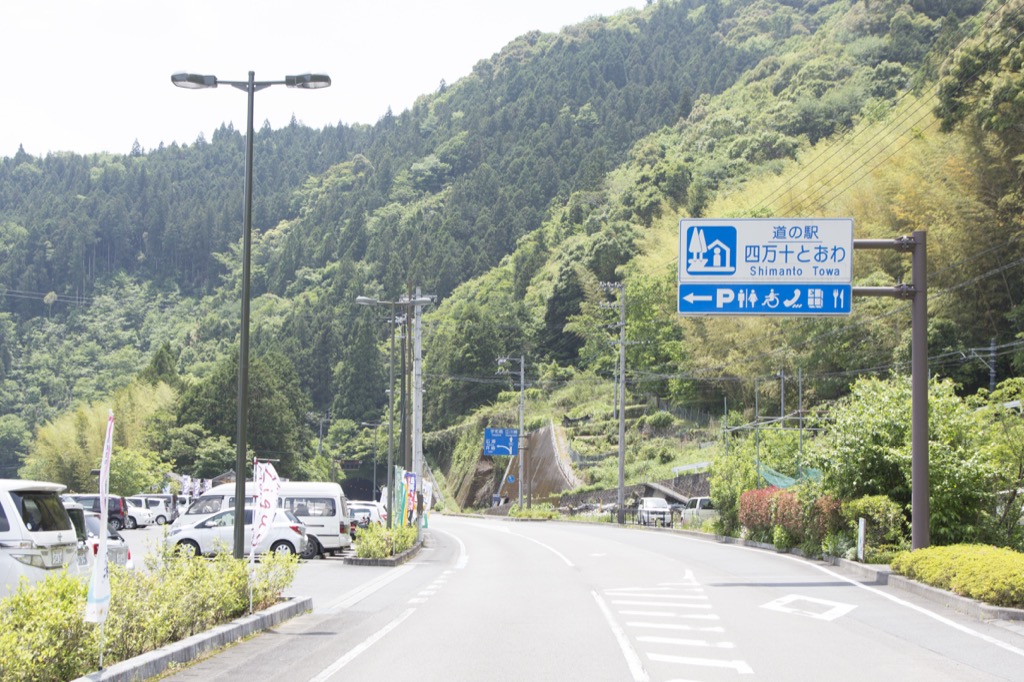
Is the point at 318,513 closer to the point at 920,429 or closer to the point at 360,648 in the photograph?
the point at 920,429

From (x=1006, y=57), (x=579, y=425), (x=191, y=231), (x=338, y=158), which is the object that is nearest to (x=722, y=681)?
(x=1006, y=57)

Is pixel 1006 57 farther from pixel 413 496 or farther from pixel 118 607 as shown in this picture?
pixel 118 607

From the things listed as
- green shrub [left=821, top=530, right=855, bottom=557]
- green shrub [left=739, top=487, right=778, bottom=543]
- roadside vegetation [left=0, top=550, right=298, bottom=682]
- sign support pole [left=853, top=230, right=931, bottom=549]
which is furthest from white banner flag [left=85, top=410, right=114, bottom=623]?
green shrub [left=739, top=487, right=778, bottom=543]

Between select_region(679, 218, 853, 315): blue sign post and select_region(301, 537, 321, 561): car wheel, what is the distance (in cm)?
1308

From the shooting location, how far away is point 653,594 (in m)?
18.1

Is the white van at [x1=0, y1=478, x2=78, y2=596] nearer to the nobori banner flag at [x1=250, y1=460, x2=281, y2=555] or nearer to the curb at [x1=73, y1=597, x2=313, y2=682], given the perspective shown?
the curb at [x1=73, y1=597, x2=313, y2=682]

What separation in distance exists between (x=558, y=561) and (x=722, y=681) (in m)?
17.7

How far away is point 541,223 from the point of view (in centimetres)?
13888

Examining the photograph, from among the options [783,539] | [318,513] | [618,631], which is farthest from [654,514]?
[618,631]

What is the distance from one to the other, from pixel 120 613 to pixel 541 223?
428ft

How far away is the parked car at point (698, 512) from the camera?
1778 inches

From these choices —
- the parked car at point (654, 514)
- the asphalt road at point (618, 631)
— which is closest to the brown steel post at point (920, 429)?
the asphalt road at point (618, 631)

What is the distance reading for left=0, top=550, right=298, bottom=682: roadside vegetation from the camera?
8117mm

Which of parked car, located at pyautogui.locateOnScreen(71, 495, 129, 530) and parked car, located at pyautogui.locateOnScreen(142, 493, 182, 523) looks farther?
parked car, located at pyautogui.locateOnScreen(142, 493, 182, 523)
